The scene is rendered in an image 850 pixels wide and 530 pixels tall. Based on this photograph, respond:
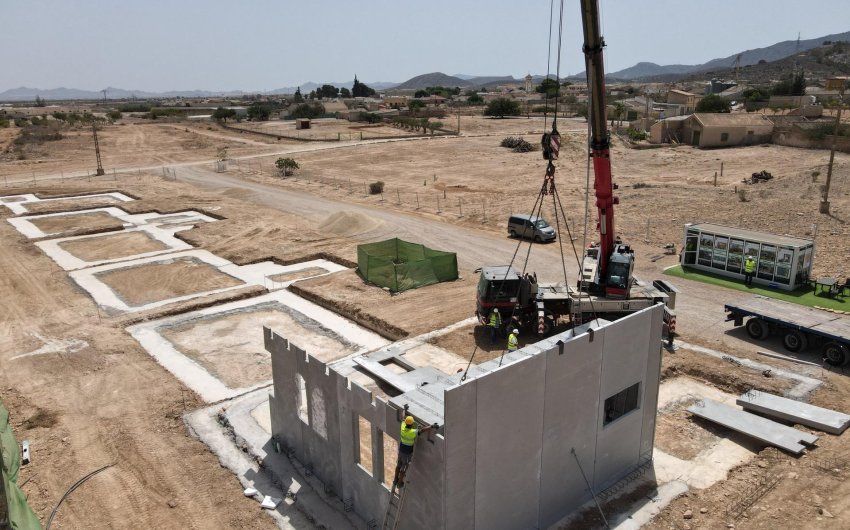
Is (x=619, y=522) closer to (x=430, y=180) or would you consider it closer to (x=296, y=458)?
(x=296, y=458)

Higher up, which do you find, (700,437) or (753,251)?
(753,251)

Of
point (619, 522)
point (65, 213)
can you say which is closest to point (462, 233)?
point (619, 522)

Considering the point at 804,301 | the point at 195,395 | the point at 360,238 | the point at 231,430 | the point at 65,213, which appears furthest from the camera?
the point at 65,213

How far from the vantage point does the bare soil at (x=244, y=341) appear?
61.5ft

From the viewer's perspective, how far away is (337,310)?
76.6 ft

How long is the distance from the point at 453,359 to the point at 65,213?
35.8 m

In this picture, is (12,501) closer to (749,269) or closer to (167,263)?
(167,263)

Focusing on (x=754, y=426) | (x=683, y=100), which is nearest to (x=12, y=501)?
(x=754, y=426)

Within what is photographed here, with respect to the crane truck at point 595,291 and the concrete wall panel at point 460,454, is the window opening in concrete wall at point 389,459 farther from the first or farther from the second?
the crane truck at point 595,291

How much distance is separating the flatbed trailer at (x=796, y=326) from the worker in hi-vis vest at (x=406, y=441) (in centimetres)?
1398

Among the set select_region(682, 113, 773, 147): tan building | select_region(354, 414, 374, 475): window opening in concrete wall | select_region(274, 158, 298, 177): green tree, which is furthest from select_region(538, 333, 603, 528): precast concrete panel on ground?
select_region(682, 113, 773, 147): tan building

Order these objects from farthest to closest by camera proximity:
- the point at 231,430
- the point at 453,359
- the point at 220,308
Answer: the point at 220,308
the point at 453,359
the point at 231,430

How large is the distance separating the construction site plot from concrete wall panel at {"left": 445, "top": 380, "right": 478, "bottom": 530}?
31.2 ft

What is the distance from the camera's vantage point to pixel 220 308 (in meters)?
24.1
